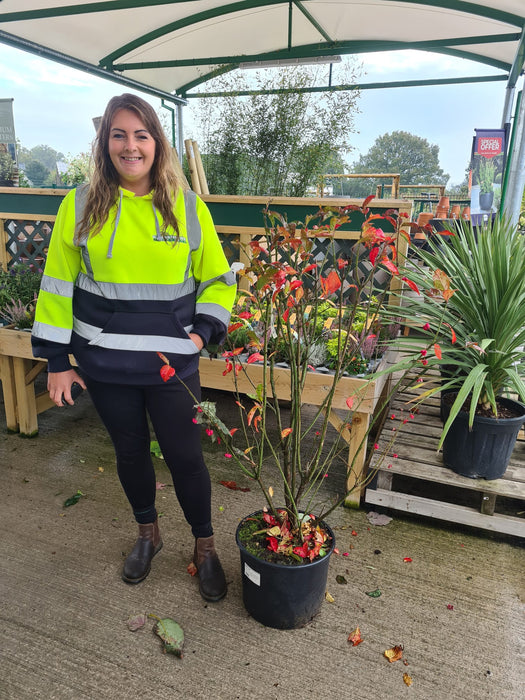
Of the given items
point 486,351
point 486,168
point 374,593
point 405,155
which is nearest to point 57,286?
point 374,593

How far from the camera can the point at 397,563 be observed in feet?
6.31

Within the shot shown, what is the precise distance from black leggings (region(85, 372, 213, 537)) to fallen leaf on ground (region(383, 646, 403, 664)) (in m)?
0.70

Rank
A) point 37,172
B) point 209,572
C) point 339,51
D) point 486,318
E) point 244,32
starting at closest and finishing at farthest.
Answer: point 209,572 < point 486,318 < point 37,172 < point 339,51 < point 244,32

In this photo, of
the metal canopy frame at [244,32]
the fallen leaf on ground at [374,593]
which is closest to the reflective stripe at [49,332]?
the fallen leaf on ground at [374,593]

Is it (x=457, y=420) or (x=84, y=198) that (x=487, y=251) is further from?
(x=84, y=198)

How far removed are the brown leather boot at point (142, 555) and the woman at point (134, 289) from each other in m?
0.38

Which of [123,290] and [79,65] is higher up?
[79,65]

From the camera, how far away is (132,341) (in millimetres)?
1461

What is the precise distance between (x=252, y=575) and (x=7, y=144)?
4823 millimetres

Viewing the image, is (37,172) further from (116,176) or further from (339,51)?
(116,176)

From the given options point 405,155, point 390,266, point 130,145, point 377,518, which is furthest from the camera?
point 405,155

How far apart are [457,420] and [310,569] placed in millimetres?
957

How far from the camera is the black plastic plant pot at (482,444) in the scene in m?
1.98

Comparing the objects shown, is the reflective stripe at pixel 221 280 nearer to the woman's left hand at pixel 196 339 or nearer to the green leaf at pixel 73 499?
the woman's left hand at pixel 196 339
